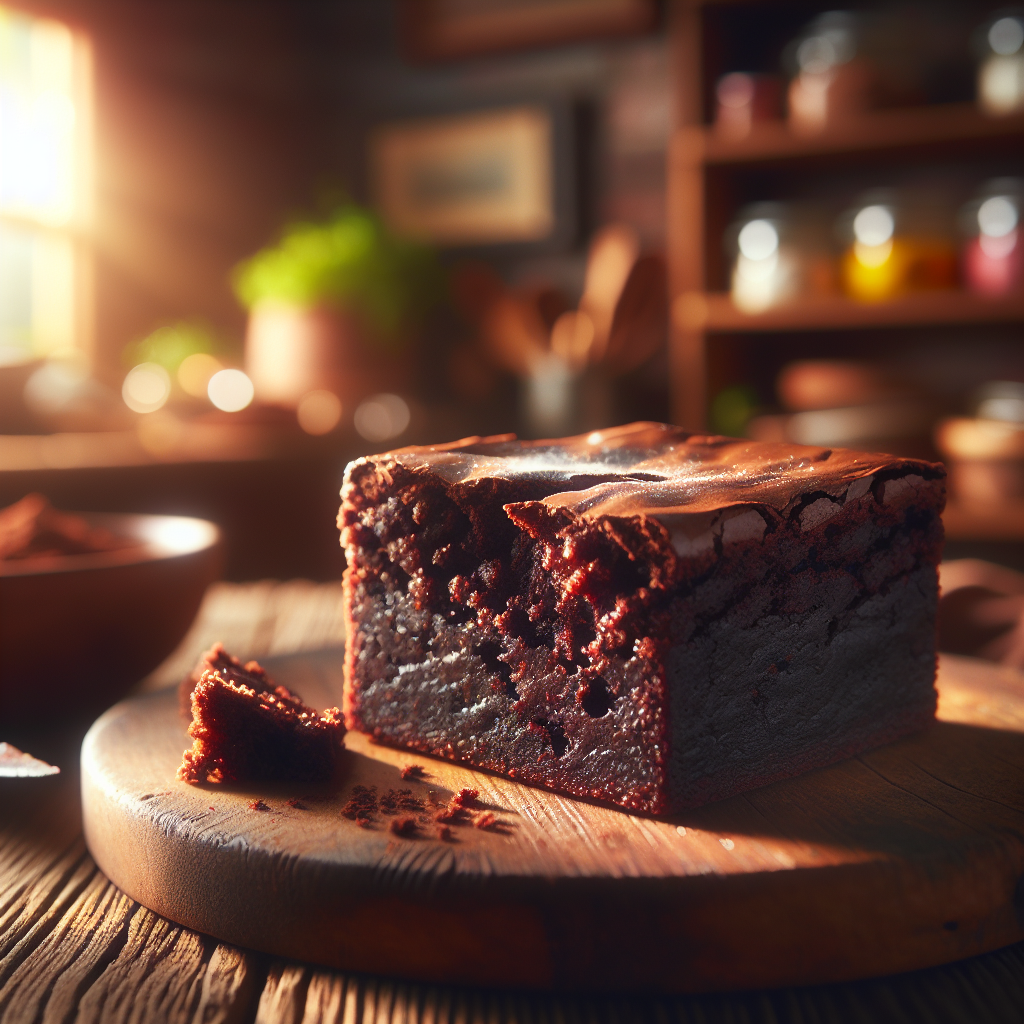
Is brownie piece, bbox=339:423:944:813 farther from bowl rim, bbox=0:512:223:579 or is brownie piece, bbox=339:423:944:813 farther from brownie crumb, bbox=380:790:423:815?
bowl rim, bbox=0:512:223:579

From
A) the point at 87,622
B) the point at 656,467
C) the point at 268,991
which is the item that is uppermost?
the point at 656,467

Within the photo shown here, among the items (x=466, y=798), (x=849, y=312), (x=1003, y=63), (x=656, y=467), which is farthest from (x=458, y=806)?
(x=1003, y=63)

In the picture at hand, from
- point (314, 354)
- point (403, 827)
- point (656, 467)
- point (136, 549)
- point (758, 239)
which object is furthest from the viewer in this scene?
point (314, 354)

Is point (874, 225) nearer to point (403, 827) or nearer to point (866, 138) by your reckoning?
point (866, 138)

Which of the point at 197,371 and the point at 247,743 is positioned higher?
the point at 197,371

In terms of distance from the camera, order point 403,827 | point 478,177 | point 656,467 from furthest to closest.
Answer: point 478,177, point 656,467, point 403,827

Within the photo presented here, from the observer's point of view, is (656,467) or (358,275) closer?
(656,467)
